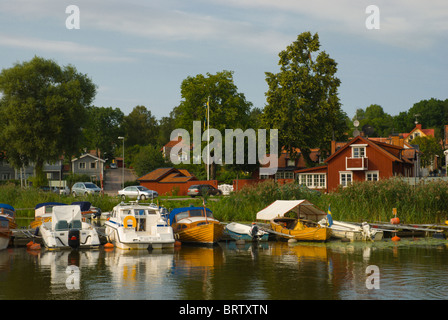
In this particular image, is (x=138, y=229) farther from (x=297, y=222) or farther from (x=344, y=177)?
(x=344, y=177)

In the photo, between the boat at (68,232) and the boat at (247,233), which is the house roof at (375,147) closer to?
the boat at (247,233)

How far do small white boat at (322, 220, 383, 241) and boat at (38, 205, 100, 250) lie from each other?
48.1ft

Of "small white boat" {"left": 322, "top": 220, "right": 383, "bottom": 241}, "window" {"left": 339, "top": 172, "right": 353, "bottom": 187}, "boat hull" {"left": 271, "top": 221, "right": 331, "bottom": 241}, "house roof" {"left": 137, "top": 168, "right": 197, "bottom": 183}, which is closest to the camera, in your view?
"boat hull" {"left": 271, "top": 221, "right": 331, "bottom": 241}

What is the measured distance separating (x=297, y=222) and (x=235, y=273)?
43.4ft

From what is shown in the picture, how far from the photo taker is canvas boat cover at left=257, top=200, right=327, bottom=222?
35.8 meters

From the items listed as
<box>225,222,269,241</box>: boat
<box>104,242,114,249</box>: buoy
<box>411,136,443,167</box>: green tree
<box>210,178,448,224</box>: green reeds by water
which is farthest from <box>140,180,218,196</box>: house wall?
<box>411,136,443,167</box>: green tree

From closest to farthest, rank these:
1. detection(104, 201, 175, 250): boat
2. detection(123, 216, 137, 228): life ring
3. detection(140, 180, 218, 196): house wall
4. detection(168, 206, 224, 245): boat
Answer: detection(104, 201, 175, 250): boat, detection(123, 216, 137, 228): life ring, detection(168, 206, 224, 245): boat, detection(140, 180, 218, 196): house wall

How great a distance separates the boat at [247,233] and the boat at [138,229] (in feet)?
16.0

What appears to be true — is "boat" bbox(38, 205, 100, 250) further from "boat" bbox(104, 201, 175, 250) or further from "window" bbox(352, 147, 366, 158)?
"window" bbox(352, 147, 366, 158)

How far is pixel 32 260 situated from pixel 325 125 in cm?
5243

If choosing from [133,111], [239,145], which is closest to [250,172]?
[239,145]
